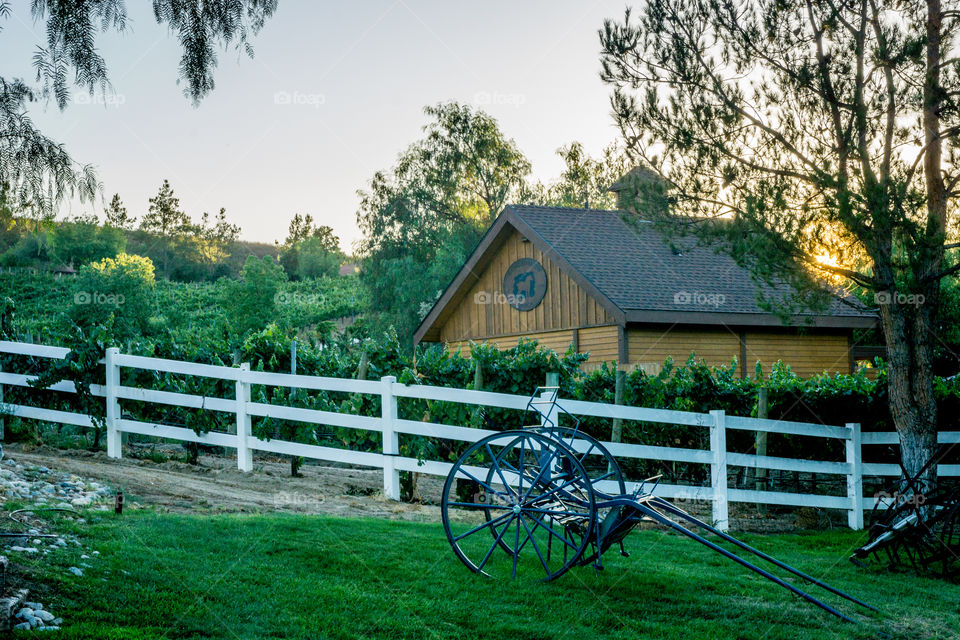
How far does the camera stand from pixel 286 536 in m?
6.52

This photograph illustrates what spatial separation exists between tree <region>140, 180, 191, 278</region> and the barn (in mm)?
79213

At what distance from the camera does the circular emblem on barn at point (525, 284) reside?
19.4 metres

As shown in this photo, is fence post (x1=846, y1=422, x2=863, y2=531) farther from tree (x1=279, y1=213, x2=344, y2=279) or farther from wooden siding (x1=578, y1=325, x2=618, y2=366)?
tree (x1=279, y1=213, x2=344, y2=279)

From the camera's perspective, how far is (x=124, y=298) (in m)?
48.3

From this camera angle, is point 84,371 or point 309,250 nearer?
point 84,371

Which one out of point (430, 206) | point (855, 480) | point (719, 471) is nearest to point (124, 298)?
point (430, 206)

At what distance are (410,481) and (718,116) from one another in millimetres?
5336

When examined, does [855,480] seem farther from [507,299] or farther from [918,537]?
[507,299]

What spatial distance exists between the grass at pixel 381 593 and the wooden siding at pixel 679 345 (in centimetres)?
979

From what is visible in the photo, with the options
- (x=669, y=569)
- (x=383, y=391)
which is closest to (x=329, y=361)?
(x=383, y=391)

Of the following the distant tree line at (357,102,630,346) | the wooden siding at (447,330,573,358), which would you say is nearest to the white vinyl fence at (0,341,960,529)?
the wooden siding at (447,330,573,358)

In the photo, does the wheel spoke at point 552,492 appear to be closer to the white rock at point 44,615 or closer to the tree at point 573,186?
the white rock at point 44,615

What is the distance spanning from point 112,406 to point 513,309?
10.6 m

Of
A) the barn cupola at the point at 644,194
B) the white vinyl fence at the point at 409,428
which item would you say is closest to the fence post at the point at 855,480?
the white vinyl fence at the point at 409,428
